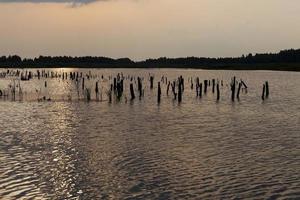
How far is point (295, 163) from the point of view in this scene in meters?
19.5

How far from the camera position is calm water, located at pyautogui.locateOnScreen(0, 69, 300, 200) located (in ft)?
50.7

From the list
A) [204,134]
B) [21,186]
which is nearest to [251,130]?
[204,134]

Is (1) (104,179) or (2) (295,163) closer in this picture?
(1) (104,179)

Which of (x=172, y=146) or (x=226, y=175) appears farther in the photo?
(x=172, y=146)

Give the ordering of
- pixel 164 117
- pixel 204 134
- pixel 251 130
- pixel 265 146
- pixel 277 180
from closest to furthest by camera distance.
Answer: pixel 277 180 → pixel 265 146 → pixel 204 134 → pixel 251 130 → pixel 164 117

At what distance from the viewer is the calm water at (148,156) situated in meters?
15.5

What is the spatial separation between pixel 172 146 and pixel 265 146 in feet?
14.2

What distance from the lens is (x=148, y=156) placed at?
21.2 metres

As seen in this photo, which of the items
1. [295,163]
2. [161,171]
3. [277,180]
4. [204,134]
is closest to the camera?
[277,180]

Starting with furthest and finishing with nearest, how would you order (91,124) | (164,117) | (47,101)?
(47,101), (164,117), (91,124)

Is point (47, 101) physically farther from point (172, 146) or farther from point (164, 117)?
point (172, 146)

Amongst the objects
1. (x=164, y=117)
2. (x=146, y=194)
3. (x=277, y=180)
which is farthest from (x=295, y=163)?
(x=164, y=117)

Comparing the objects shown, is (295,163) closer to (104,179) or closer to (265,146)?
(265,146)

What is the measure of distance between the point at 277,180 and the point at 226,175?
1.71m
